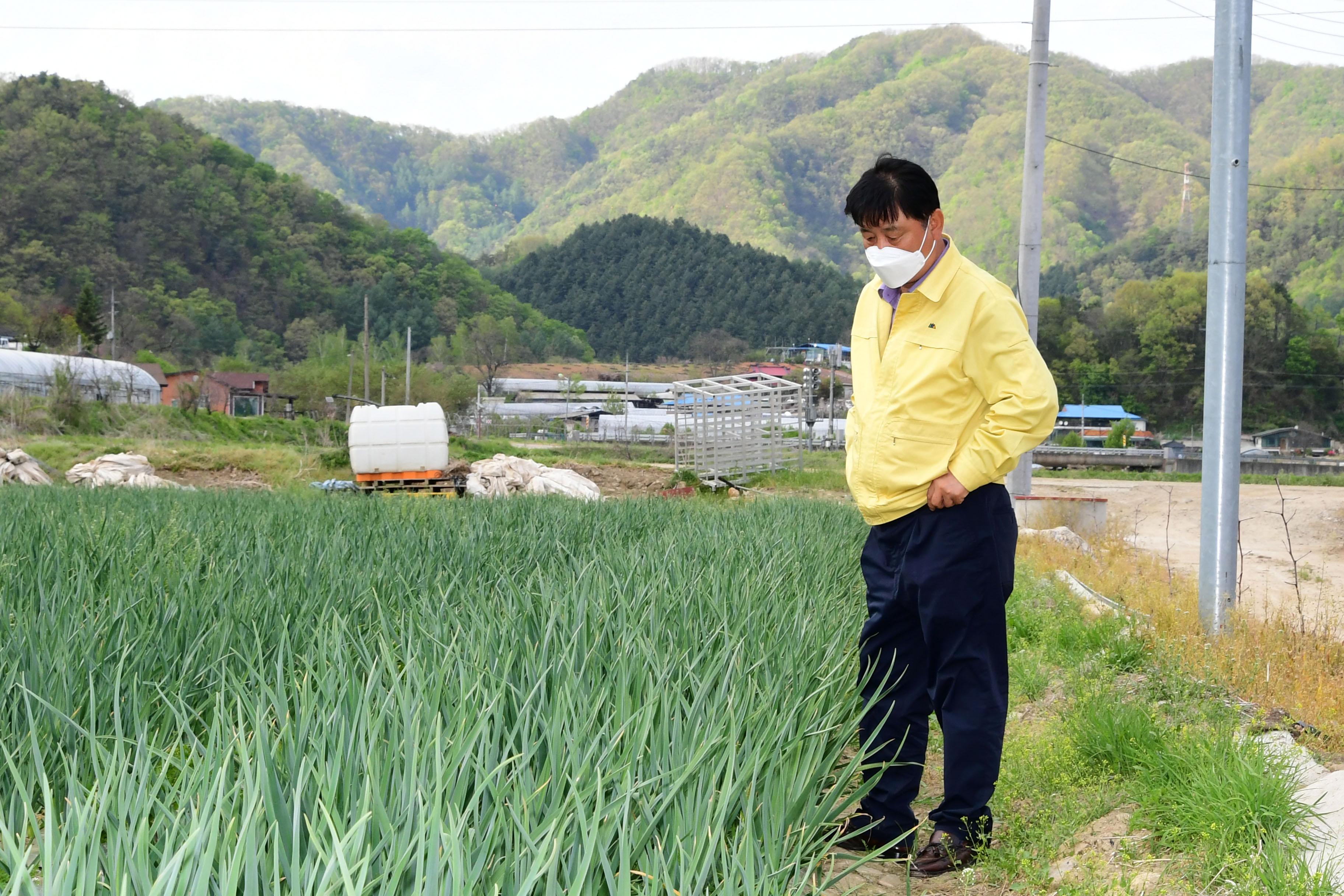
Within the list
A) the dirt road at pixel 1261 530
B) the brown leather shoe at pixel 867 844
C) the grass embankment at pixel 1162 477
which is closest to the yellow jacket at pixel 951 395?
the brown leather shoe at pixel 867 844

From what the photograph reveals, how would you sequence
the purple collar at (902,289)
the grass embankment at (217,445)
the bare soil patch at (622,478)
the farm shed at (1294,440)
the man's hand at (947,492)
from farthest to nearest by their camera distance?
the farm shed at (1294,440), the grass embankment at (217,445), the bare soil patch at (622,478), the purple collar at (902,289), the man's hand at (947,492)

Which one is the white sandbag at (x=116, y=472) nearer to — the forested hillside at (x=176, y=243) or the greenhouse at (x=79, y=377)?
the greenhouse at (x=79, y=377)

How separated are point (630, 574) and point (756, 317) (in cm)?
6843

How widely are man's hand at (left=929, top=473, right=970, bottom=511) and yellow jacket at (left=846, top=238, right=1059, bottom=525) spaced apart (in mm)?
16

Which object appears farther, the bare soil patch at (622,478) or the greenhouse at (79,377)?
the greenhouse at (79,377)

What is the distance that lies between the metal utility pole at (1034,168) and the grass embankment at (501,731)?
22.2 ft

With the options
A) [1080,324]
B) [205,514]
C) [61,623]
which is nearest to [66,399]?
[205,514]

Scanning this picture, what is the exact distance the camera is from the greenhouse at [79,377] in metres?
25.0

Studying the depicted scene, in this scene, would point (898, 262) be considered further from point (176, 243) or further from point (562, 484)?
point (176, 243)

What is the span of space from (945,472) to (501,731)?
1115mm

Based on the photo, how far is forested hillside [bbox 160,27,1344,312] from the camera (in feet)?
278

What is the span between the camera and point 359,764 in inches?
64.9

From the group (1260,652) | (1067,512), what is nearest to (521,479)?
(1067,512)

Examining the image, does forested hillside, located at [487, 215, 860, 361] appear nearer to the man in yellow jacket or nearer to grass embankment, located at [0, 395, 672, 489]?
grass embankment, located at [0, 395, 672, 489]
